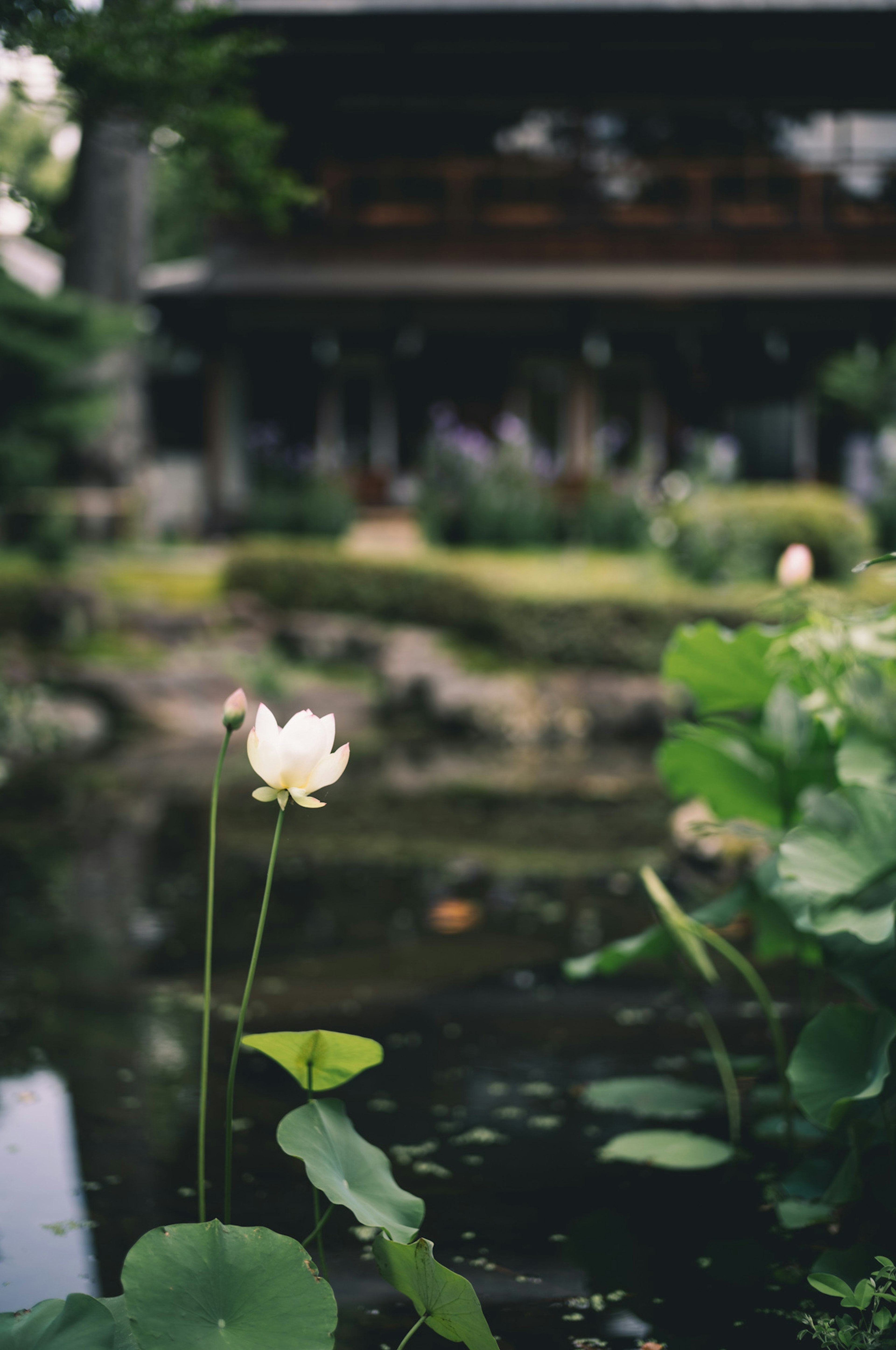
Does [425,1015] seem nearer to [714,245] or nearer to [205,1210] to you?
[205,1210]

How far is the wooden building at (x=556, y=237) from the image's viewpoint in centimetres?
1612

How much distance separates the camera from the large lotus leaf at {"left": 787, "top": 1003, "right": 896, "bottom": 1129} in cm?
204

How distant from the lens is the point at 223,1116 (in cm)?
299

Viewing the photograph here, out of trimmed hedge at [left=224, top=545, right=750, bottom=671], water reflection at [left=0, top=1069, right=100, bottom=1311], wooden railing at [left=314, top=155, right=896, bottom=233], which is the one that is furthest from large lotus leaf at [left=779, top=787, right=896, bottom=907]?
wooden railing at [left=314, top=155, right=896, bottom=233]

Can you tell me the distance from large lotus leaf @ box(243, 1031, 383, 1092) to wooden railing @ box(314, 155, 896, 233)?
1540cm

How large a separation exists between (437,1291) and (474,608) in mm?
9802

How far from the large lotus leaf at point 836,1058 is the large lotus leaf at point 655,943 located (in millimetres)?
537

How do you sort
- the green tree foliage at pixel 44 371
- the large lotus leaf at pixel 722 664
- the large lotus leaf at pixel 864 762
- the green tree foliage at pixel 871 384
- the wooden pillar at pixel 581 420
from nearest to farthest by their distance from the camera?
the large lotus leaf at pixel 864 762 → the large lotus leaf at pixel 722 664 → the green tree foliage at pixel 44 371 → the green tree foliage at pixel 871 384 → the wooden pillar at pixel 581 420

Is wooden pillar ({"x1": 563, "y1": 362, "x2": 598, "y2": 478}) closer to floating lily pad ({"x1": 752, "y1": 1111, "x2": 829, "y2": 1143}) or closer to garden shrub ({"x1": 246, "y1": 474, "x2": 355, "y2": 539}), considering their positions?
garden shrub ({"x1": 246, "y1": 474, "x2": 355, "y2": 539})

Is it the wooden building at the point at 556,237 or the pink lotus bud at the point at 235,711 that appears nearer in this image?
the pink lotus bud at the point at 235,711

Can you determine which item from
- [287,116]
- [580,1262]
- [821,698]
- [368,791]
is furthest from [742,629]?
[287,116]

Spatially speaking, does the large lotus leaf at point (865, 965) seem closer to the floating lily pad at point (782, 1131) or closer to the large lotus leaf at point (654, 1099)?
the floating lily pad at point (782, 1131)

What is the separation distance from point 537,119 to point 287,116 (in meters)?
3.54

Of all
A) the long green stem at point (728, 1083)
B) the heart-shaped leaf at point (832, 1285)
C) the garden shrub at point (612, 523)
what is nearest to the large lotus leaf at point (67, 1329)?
the heart-shaped leaf at point (832, 1285)
